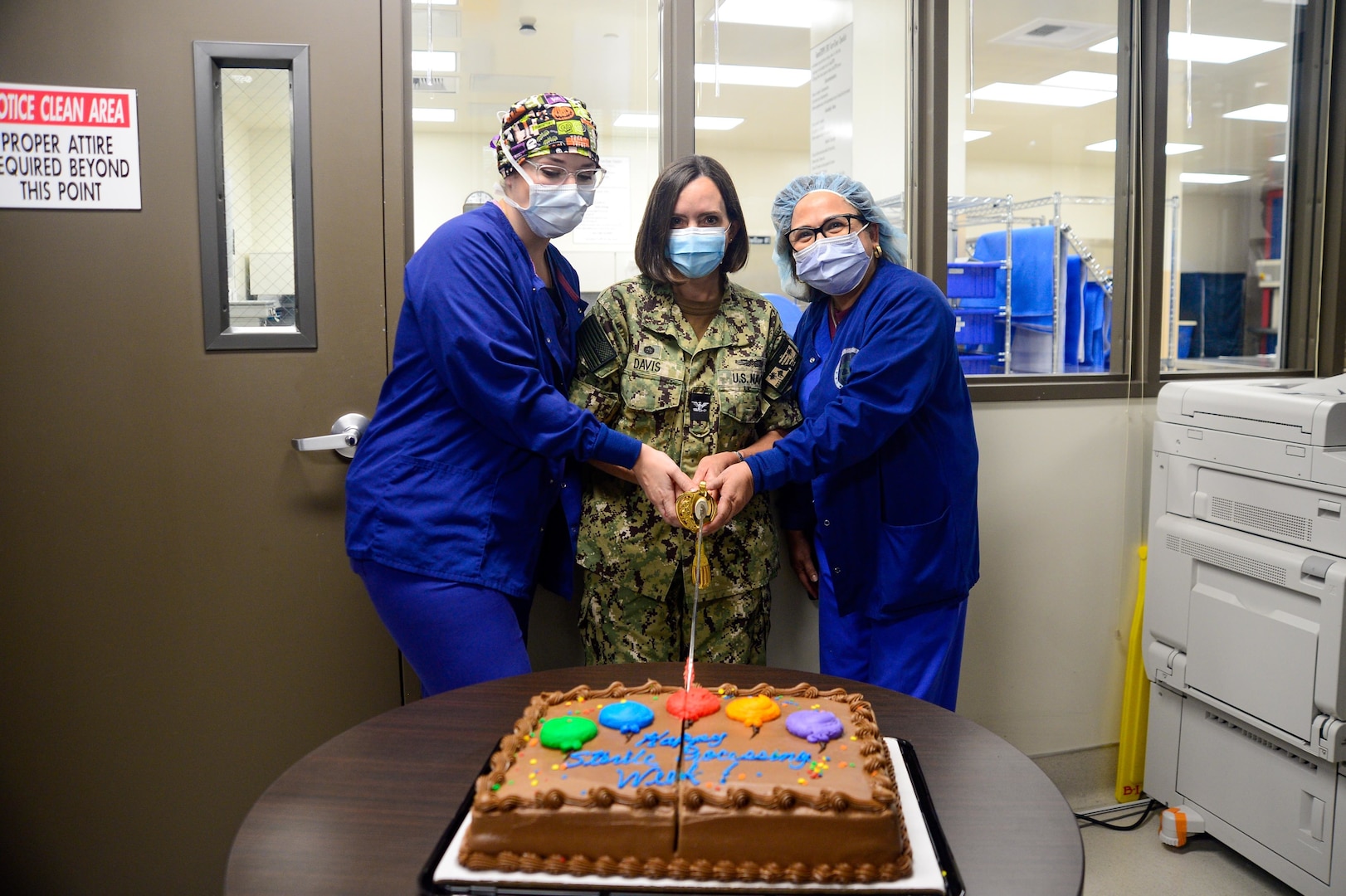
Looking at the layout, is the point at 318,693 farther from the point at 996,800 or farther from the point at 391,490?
the point at 996,800

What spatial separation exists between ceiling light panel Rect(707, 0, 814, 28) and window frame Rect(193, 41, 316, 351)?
1.20 m

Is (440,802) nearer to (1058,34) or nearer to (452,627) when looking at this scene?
(452,627)

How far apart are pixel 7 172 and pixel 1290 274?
3.20 meters

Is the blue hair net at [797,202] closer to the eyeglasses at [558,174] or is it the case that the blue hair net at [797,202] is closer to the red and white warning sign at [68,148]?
the eyeglasses at [558,174]

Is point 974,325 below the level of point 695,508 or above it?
above

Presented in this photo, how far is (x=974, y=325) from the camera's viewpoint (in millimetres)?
2605

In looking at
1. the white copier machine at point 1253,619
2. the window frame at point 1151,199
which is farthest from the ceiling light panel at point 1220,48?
the white copier machine at point 1253,619

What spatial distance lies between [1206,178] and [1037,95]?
Answer: 1.64 meters

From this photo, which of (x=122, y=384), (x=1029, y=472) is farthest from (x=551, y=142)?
(x=1029, y=472)

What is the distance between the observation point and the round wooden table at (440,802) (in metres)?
0.89

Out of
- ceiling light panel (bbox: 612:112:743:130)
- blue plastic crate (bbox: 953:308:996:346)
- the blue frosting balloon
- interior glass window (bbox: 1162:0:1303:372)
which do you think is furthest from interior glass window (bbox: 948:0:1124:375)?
the blue frosting balloon

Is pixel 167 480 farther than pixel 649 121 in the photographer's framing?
No

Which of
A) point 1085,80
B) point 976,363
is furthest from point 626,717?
point 1085,80

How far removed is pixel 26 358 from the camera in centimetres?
177
